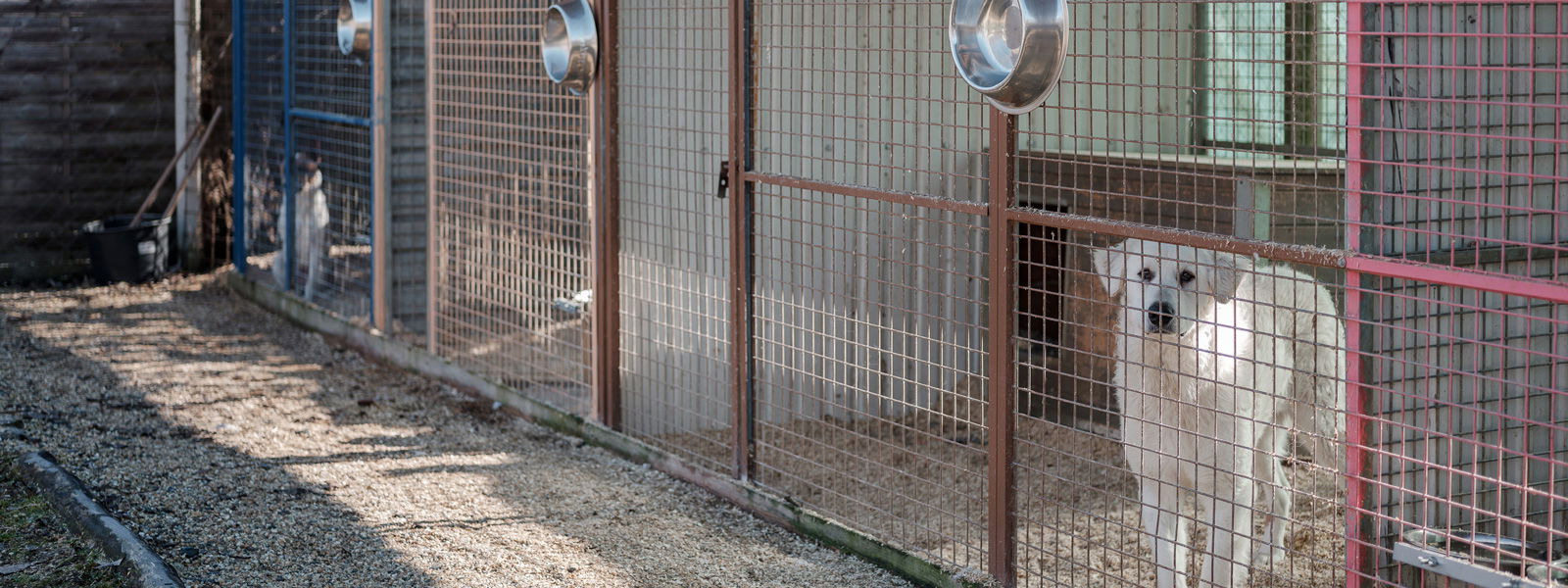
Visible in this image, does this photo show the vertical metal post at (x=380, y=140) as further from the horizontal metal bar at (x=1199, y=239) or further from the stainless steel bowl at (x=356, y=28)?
the horizontal metal bar at (x=1199, y=239)

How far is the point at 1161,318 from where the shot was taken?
13.4 feet

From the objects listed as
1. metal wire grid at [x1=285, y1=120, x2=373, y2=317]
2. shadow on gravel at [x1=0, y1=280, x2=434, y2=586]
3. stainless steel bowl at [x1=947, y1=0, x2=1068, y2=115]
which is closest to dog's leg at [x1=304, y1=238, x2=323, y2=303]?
metal wire grid at [x1=285, y1=120, x2=373, y2=317]

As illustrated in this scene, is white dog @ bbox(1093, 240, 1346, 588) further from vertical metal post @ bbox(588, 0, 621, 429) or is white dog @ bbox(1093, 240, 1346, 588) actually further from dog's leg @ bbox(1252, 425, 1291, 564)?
vertical metal post @ bbox(588, 0, 621, 429)

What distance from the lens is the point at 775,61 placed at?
21.5 feet

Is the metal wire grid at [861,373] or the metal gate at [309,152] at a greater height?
the metal gate at [309,152]

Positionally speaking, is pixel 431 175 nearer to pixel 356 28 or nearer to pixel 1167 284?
pixel 356 28

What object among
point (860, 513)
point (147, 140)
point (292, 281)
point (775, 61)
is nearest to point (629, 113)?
point (775, 61)

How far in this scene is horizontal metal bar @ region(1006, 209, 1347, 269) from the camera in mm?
3432

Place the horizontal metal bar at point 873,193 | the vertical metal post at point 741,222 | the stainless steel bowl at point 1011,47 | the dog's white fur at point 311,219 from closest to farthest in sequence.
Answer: the stainless steel bowl at point 1011,47 < the horizontal metal bar at point 873,193 < the vertical metal post at point 741,222 < the dog's white fur at point 311,219

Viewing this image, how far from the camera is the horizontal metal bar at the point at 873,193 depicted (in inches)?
175

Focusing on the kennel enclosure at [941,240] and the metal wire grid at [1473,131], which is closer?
the kennel enclosure at [941,240]

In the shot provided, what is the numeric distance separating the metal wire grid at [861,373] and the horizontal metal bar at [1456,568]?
6.56 feet

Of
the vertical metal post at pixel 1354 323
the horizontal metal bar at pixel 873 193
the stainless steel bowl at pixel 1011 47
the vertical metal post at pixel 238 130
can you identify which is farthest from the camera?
the vertical metal post at pixel 238 130

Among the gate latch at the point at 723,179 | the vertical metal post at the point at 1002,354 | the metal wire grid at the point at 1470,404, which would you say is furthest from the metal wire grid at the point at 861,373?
the metal wire grid at the point at 1470,404
